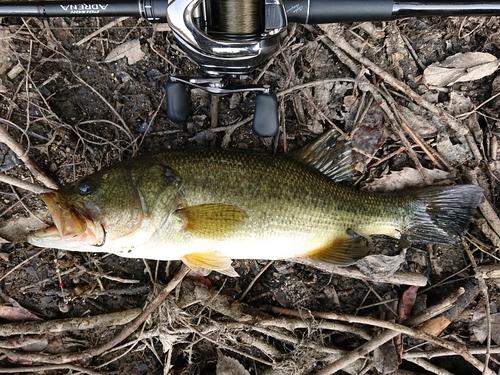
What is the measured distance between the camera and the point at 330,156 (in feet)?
9.59

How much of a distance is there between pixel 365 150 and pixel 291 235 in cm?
96

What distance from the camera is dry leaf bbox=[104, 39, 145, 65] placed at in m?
2.97

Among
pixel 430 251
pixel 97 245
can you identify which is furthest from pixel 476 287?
pixel 97 245

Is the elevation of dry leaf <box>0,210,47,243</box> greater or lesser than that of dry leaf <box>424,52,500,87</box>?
lesser

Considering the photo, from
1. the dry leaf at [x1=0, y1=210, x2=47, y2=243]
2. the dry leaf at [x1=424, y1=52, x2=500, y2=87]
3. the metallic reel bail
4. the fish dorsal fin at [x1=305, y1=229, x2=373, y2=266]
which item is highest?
the metallic reel bail

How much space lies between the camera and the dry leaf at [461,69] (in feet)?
9.62

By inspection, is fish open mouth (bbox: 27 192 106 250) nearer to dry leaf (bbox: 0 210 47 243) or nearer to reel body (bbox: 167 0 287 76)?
dry leaf (bbox: 0 210 47 243)

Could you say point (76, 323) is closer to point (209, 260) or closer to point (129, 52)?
point (209, 260)

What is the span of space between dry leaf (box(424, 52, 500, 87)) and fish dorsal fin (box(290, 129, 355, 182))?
866mm

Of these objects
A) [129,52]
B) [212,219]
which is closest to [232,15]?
[129,52]

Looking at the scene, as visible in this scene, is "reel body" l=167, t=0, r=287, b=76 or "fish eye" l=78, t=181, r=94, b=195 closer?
"reel body" l=167, t=0, r=287, b=76

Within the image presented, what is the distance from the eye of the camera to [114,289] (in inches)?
123

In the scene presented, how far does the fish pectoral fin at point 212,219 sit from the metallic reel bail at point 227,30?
857mm

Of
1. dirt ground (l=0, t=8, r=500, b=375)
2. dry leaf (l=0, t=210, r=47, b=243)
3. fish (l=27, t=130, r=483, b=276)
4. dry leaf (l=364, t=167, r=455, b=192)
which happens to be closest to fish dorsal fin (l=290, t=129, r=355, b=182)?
fish (l=27, t=130, r=483, b=276)
